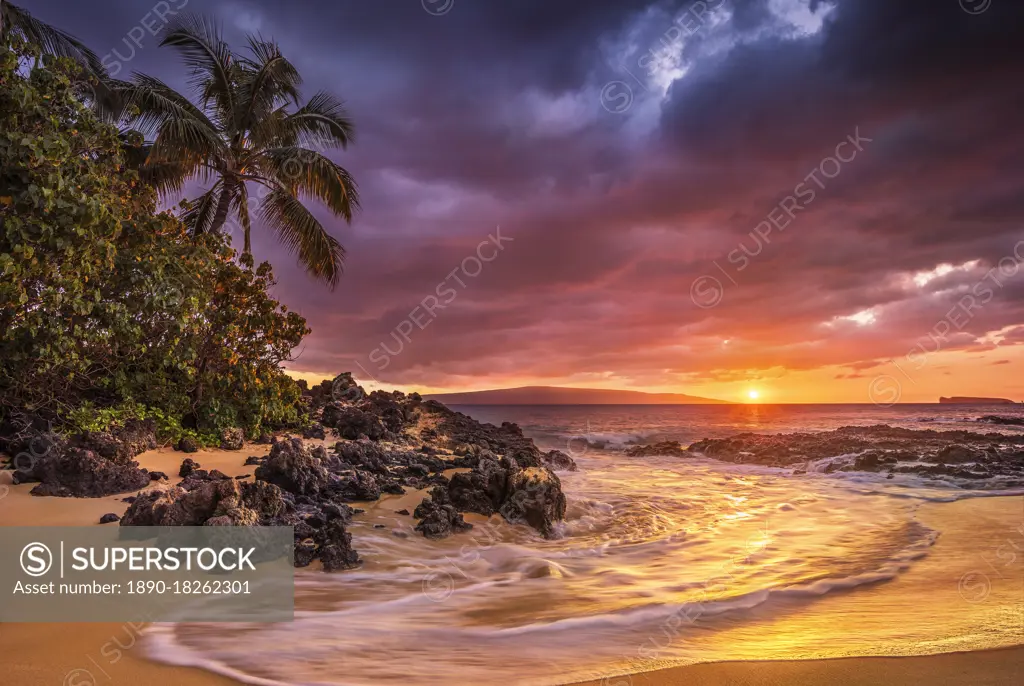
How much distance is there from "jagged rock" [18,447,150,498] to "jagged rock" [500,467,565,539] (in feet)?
16.7

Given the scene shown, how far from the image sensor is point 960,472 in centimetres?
1595

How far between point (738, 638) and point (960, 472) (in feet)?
54.5

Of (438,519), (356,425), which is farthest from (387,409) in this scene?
(438,519)

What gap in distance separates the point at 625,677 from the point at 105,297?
31.7ft

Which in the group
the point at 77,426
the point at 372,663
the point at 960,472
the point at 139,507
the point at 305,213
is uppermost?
the point at 305,213

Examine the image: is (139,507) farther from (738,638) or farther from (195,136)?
(195,136)

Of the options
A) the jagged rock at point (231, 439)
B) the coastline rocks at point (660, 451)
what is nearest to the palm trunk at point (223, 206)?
the jagged rock at point (231, 439)

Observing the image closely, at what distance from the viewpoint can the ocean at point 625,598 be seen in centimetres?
355

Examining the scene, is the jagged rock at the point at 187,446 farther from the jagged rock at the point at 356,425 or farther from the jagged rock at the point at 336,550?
the jagged rock at the point at 336,550

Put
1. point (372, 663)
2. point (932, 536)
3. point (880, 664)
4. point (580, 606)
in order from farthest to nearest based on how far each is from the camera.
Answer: point (932, 536)
point (580, 606)
point (372, 663)
point (880, 664)

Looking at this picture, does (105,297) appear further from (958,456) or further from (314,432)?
(958,456)

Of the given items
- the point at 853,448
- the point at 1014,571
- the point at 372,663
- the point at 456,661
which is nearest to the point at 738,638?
the point at 456,661

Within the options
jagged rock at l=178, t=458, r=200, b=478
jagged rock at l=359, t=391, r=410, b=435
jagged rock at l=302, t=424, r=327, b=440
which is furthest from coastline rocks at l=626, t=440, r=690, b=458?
jagged rock at l=178, t=458, r=200, b=478

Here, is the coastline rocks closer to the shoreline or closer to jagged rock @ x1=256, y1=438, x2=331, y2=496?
jagged rock @ x1=256, y1=438, x2=331, y2=496
